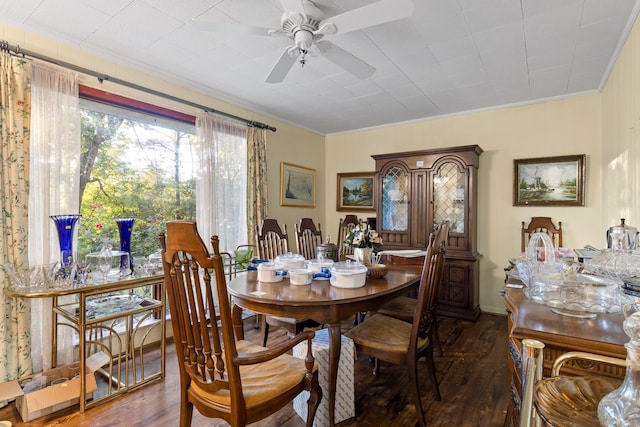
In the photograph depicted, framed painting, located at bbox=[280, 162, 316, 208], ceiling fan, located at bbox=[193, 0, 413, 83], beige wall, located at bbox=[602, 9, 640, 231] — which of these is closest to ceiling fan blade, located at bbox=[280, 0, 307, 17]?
ceiling fan, located at bbox=[193, 0, 413, 83]

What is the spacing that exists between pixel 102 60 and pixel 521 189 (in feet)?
14.6

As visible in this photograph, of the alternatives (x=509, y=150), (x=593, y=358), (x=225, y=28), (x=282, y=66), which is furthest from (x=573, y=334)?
(x=509, y=150)

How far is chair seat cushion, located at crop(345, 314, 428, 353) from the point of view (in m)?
1.83

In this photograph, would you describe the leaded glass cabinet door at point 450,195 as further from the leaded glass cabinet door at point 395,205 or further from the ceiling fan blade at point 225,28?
the ceiling fan blade at point 225,28

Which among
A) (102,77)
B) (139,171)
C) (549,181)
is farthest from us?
(549,181)

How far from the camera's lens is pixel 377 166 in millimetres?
4301

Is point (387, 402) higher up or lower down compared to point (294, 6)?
lower down

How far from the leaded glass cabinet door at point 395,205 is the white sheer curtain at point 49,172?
131 inches

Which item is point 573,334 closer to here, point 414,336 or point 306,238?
point 414,336

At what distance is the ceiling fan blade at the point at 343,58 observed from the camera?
2.03 meters

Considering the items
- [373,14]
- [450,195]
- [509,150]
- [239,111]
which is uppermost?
[239,111]

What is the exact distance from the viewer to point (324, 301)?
1598 millimetres

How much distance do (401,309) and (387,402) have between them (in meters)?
0.67

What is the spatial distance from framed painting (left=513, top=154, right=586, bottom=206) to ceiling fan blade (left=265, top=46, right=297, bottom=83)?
2.96 m
